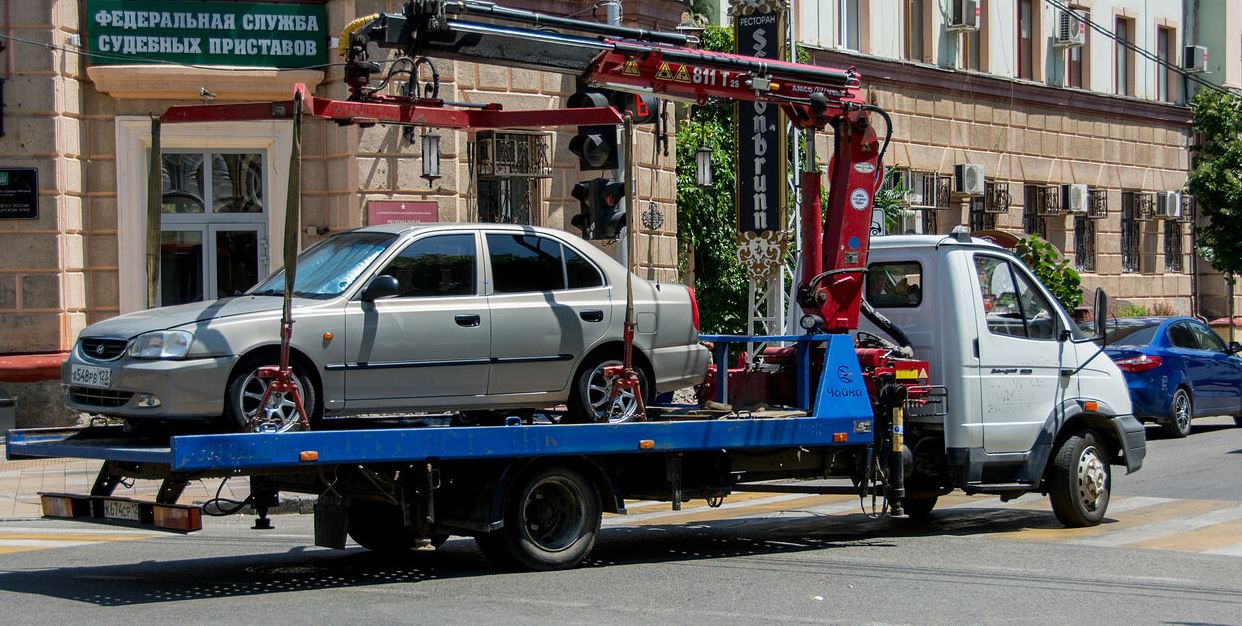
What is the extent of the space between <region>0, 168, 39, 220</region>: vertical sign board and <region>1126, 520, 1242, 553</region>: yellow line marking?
13.9 metres

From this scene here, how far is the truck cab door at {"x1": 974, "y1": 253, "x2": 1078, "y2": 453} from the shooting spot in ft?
39.1

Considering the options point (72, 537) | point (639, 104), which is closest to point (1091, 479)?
point (639, 104)

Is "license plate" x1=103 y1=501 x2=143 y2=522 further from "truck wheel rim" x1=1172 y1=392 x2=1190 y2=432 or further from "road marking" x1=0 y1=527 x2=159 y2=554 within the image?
"truck wheel rim" x1=1172 y1=392 x2=1190 y2=432

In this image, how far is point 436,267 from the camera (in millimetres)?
10258

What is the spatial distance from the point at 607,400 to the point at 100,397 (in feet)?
11.1

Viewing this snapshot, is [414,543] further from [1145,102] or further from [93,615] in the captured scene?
[1145,102]

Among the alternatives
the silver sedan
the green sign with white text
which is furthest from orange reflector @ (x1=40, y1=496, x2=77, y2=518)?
the green sign with white text

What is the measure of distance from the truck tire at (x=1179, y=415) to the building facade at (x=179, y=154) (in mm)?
9108

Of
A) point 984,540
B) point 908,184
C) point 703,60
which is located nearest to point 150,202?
point 703,60

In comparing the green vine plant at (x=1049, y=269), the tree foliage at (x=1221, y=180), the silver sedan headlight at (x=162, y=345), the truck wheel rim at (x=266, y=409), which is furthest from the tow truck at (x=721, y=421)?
the tree foliage at (x=1221, y=180)

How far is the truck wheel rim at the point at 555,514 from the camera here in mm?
10016

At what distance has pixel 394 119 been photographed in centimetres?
999

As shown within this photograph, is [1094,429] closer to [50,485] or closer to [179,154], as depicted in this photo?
[50,485]

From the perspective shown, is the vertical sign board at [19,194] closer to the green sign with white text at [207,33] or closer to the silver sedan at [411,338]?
the green sign with white text at [207,33]
